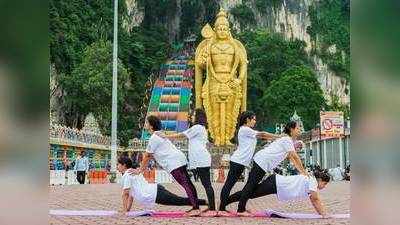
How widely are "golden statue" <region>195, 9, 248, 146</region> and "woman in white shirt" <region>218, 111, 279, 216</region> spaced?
1431mm

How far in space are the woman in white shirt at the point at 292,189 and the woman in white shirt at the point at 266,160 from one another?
2.2 inches

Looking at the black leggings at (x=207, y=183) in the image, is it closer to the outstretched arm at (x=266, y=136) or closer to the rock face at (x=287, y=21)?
the outstretched arm at (x=266, y=136)

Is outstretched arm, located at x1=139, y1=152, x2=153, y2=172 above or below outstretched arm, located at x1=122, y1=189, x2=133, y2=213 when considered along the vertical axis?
above

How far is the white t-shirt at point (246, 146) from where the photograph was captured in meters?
6.35

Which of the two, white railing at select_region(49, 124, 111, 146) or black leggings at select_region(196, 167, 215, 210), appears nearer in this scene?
black leggings at select_region(196, 167, 215, 210)

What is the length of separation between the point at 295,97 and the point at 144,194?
8.10ft

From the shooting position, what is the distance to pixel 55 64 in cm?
716

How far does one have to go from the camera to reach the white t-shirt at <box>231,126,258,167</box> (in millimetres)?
6352

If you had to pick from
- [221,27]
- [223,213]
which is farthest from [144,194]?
[221,27]

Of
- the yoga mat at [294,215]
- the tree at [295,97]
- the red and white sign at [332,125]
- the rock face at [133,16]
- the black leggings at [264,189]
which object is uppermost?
the rock face at [133,16]

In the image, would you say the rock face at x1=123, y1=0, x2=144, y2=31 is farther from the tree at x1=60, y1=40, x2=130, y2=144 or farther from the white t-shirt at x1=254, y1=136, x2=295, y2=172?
the white t-shirt at x1=254, y1=136, x2=295, y2=172

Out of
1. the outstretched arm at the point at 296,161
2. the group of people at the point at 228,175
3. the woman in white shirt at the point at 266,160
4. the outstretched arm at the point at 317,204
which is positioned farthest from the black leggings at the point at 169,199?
the outstretched arm at the point at 317,204

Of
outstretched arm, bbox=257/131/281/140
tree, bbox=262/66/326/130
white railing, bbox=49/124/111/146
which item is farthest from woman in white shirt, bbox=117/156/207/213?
tree, bbox=262/66/326/130

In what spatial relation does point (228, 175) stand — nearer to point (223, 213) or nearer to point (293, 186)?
point (223, 213)
